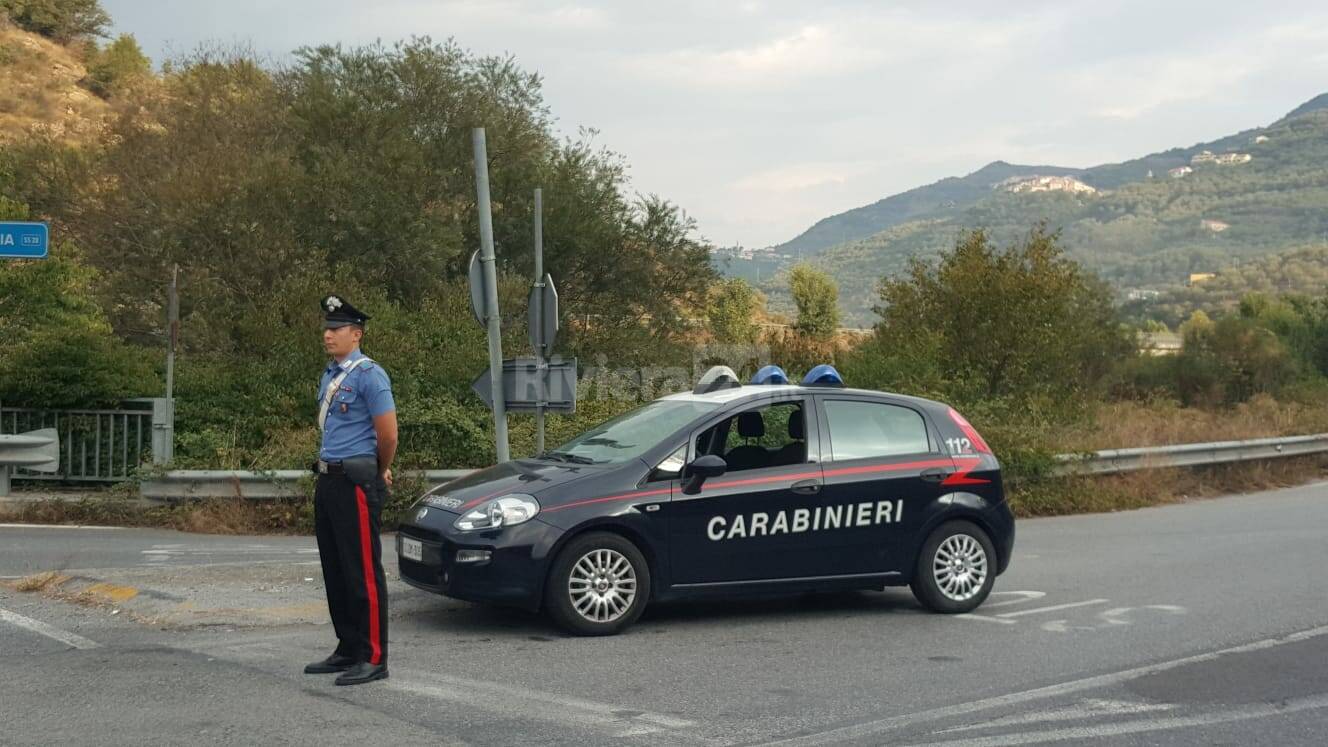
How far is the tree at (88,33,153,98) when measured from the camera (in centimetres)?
6975

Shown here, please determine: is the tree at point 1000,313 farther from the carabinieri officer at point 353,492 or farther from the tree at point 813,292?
the tree at point 813,292

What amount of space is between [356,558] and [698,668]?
1924mm

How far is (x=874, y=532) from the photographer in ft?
28.3

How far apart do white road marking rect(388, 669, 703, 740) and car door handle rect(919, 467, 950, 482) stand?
342 centimetres

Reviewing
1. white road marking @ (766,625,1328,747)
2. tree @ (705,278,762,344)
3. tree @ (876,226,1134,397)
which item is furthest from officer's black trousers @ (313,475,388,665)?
tree @ (705,278,762,344)

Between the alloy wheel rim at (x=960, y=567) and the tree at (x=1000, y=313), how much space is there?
12527 millimetres

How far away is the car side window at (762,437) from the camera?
8.49 meters

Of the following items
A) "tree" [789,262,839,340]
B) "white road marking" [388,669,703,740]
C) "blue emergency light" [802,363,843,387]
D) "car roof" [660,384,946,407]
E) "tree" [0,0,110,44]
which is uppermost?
"tree" [0,0,110,44]

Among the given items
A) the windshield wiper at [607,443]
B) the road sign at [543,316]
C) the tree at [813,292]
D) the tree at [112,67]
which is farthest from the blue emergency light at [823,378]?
the tree at [813,292]

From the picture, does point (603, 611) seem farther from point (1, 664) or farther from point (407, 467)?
point (407, 467)

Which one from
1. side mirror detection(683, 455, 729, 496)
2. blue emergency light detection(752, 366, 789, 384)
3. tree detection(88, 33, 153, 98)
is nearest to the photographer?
side mirror detection(683, 455, 729, 496)

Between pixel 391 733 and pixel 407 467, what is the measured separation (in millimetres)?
8228

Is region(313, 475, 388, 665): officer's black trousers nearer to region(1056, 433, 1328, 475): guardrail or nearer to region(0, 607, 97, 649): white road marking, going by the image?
region(0, 607, 97, 649): white road marking

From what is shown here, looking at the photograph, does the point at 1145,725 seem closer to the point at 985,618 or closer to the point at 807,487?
the point at 985,618
